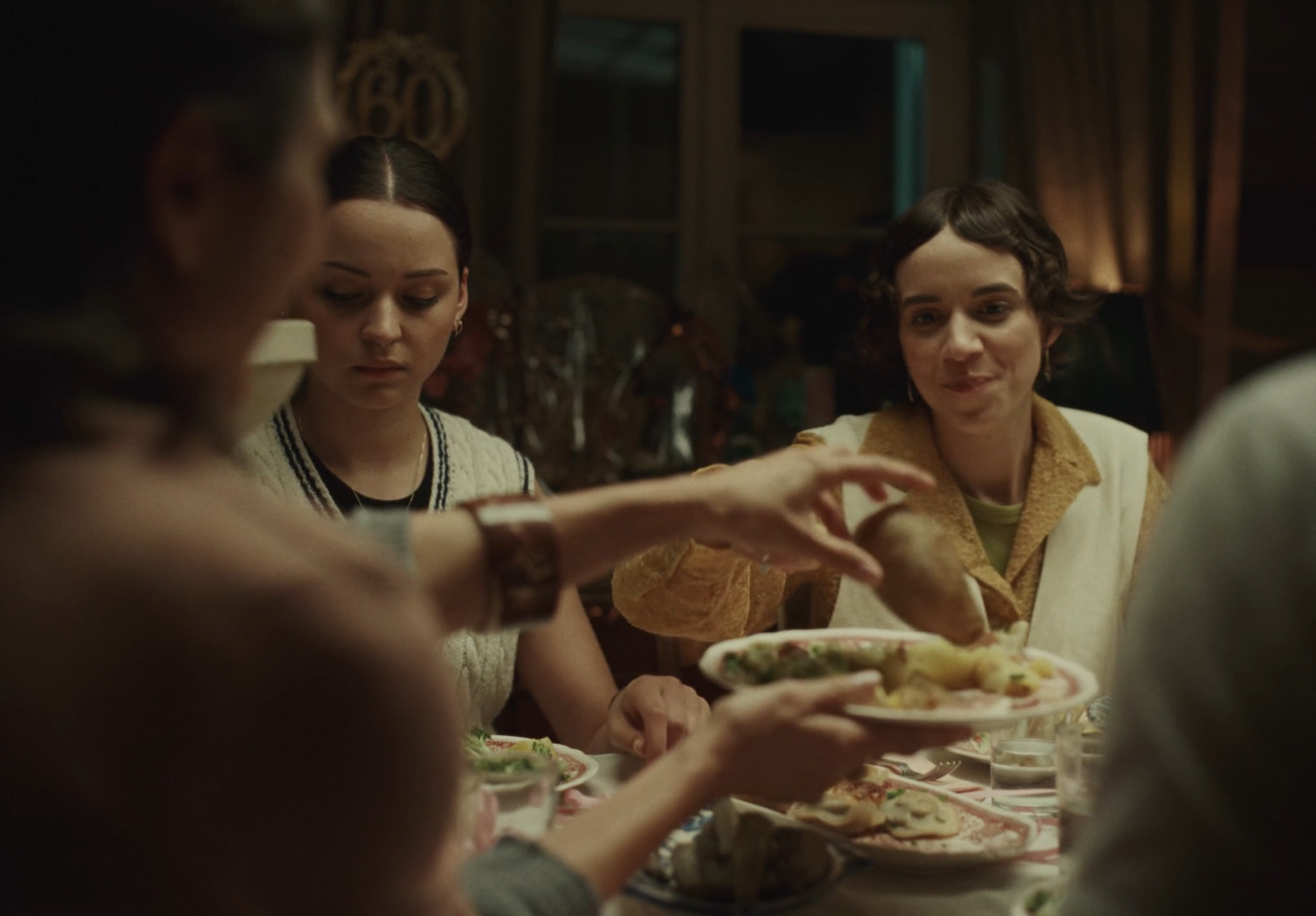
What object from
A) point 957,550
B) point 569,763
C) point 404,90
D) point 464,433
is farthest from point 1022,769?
point 404,90

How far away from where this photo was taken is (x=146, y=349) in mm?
746

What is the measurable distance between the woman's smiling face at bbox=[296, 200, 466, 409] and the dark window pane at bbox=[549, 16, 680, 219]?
293cm

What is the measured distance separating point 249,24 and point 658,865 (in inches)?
35.1

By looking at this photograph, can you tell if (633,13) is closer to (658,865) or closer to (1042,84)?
(1042,84)

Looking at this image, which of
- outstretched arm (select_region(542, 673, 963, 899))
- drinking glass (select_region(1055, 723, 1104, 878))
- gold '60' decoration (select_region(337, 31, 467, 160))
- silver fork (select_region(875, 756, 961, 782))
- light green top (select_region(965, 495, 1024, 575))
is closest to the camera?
outstretched arm (select_region(542, 673, 963, 899))

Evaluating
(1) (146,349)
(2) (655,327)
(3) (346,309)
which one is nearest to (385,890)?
(1) (146,349)

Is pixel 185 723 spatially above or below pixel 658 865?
above

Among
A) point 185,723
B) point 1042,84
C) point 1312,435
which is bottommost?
point 185,723

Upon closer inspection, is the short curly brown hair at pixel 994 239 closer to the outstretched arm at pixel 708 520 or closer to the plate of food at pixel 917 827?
the outstretched arm at pixel 708 520

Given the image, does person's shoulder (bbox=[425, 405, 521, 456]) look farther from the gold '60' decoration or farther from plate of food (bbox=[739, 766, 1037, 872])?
the gold '60' decoration

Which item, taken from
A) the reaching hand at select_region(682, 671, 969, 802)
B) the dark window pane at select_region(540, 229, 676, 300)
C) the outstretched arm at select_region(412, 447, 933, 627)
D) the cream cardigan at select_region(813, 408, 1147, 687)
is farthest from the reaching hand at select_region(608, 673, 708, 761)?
the dark window pane at select_region(540, 229, 676, 300)

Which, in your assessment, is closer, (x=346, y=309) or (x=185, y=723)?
(x=185, y=723)

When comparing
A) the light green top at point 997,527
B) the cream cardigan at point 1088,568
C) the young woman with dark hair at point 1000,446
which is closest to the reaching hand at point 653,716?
the young woman with dark hair at point 1000,446

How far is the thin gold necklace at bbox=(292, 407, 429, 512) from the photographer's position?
7.36 feet
